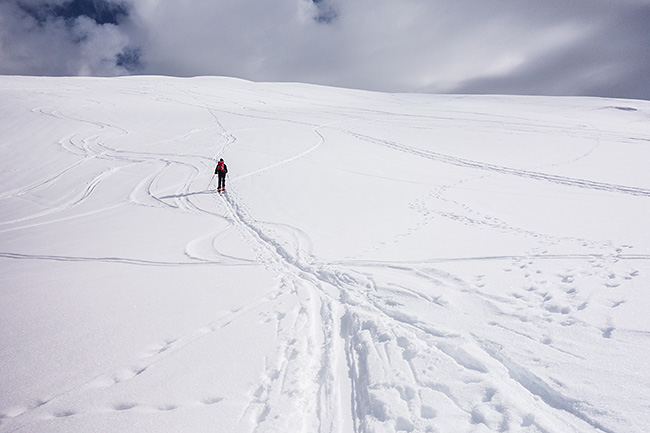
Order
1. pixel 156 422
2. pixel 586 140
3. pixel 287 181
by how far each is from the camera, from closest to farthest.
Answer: pixel 156 422
pixel 287 181
pixel 586 140

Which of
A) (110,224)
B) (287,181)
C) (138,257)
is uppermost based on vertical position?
(287,181)

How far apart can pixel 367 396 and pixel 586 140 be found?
84.6 ft

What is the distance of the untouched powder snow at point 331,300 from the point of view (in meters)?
3.37

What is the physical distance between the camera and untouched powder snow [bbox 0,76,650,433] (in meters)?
3.37

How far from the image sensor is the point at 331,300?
5.58 meters

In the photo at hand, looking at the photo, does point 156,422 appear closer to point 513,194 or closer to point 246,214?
point 246,214

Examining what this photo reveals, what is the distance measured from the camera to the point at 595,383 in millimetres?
3432

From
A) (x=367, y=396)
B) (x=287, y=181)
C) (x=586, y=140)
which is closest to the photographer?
(x=367, y=396)

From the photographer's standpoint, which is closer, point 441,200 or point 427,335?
point 427,335

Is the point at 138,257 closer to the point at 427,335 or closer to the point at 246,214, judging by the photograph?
the point at 246,214

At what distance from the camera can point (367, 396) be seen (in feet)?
11.8

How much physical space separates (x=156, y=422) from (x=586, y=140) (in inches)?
1083

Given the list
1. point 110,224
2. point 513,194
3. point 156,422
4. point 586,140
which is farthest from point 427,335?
point 586,140

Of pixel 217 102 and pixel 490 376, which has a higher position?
pixel 217 102
